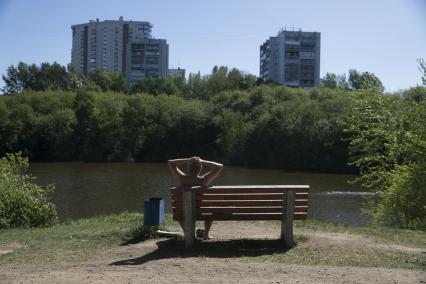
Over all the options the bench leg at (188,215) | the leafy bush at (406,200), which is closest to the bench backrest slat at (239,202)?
the bench leg at (188,215)

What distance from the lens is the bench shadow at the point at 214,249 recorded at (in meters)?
7.52

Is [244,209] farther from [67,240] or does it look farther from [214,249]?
[67,240]

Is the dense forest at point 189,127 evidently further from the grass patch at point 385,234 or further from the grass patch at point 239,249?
the grass patch at point 239,249

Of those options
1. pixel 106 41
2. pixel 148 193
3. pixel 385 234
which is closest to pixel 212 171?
pixel 385 234

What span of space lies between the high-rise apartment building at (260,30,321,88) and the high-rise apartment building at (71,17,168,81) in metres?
27.8

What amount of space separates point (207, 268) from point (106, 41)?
143440 millimetres

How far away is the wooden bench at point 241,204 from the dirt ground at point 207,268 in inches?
16.7

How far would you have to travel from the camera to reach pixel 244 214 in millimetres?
8125

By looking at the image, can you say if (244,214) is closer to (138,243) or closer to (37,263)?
(138,243)

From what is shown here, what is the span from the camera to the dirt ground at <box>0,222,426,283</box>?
6.18 m

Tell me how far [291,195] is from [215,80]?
92.4m

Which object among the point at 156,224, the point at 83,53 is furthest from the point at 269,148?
the point at 83,53

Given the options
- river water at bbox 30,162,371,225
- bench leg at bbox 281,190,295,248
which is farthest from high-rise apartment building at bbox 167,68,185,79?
bench leg at bbox 281,190,295,248

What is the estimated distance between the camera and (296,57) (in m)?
130
